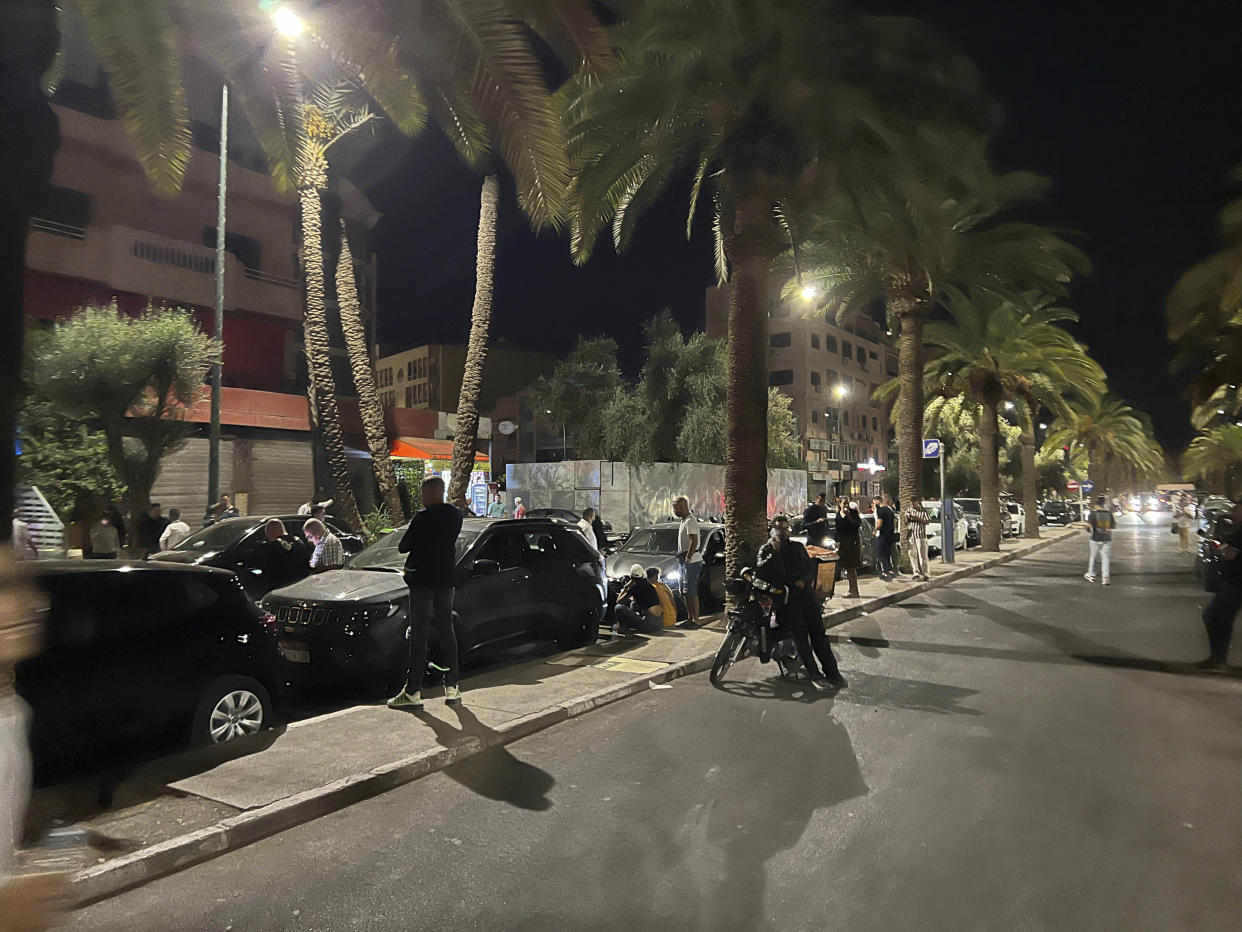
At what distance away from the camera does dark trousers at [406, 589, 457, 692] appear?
7.38 metres

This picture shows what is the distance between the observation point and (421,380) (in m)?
83.9

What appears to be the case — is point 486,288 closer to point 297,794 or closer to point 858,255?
point 858,255

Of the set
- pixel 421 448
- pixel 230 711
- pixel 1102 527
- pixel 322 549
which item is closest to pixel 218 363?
pixel 322 549

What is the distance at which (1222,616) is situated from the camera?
8.80 meters

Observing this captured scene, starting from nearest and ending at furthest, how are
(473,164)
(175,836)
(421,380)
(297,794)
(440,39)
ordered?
(175,836) → (297,794) → (440,39) → (473,164) → (421,380)

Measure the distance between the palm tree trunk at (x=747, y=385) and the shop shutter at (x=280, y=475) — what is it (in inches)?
795

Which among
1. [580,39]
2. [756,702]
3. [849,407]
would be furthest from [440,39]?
[849,407]

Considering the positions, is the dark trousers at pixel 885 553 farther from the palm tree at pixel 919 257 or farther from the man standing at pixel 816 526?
the man standing at pixel 816 526

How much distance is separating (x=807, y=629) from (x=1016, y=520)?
34.9 m

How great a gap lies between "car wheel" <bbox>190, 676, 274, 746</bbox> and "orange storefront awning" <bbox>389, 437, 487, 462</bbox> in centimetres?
2731

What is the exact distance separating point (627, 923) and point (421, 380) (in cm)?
8335

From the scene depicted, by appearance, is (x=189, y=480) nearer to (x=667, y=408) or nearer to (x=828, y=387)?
(x=667, y=408)

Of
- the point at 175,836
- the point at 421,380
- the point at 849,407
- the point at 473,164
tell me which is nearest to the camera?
the point at 175,836

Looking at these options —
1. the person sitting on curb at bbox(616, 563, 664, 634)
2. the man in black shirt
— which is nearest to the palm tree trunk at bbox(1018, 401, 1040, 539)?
the person sitting on curb at bbox(616, 563, 664, 634)
